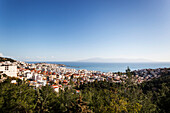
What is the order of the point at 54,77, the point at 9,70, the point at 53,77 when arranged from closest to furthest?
the point at 9,70, the point at 53,77, the point at 54,77

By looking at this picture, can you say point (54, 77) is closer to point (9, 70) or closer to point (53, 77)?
point (53, 77)

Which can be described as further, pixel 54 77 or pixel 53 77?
pixel 54 77

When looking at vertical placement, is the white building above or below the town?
above

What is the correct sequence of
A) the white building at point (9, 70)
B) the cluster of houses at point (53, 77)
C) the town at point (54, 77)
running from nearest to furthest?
the town at point (54, 77) → the cluster of houses at point (53, 77) → the white building at point (9, 70)

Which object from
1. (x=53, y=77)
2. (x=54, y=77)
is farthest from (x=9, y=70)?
(x=54, y=77)

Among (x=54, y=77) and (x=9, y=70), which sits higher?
(x=9, y=70)

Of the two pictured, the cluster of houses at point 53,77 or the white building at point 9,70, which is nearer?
the cluster of houses at point 53,77

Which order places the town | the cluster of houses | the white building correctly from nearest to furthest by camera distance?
the town < the cluster of houses < the white building

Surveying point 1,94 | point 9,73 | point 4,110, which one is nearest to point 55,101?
point 4,110

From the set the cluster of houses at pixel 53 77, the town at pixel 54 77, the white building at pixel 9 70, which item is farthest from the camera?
the white building at pixel 9 70

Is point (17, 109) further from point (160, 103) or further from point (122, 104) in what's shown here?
point (160, 103)

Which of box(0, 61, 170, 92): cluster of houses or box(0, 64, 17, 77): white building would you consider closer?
box(0, 61, 170, 92): cluster of houses
